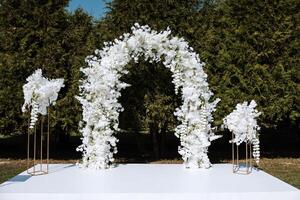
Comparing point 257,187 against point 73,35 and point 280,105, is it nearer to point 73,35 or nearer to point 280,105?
point 280,105

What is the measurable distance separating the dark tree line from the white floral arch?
300 cm

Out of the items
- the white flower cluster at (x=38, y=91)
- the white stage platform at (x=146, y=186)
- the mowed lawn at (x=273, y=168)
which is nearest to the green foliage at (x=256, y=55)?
the mowed lawn at (x=273, y=168)

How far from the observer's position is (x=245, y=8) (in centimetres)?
1140

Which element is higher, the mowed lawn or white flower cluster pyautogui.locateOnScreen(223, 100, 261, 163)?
white flower cluster pyautogui.locateOnScreen(223, 100, 261, 163)

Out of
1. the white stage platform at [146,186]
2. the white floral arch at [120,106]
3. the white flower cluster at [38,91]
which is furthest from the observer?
the white floral arch at [120,106]

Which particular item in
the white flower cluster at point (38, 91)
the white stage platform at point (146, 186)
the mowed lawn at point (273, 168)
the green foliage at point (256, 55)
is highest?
the green foliage at point (256, 55)

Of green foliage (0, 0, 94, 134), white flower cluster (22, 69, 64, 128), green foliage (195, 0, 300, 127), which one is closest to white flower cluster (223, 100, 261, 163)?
white flower cluster (22, 69, 64, 128)

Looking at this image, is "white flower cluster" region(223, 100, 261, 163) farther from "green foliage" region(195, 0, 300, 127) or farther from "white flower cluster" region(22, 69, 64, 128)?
"green foliage" region(195, 0, 300, 127)

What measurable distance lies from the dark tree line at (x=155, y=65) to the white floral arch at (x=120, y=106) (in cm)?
300

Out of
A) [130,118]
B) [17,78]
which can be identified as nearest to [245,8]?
[130,118]

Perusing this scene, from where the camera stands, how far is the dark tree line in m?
10.9

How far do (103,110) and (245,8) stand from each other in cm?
549

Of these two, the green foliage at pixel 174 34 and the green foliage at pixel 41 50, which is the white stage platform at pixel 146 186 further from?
the green foliage at pixel 41 50

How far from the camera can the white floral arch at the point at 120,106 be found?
7293 mm
